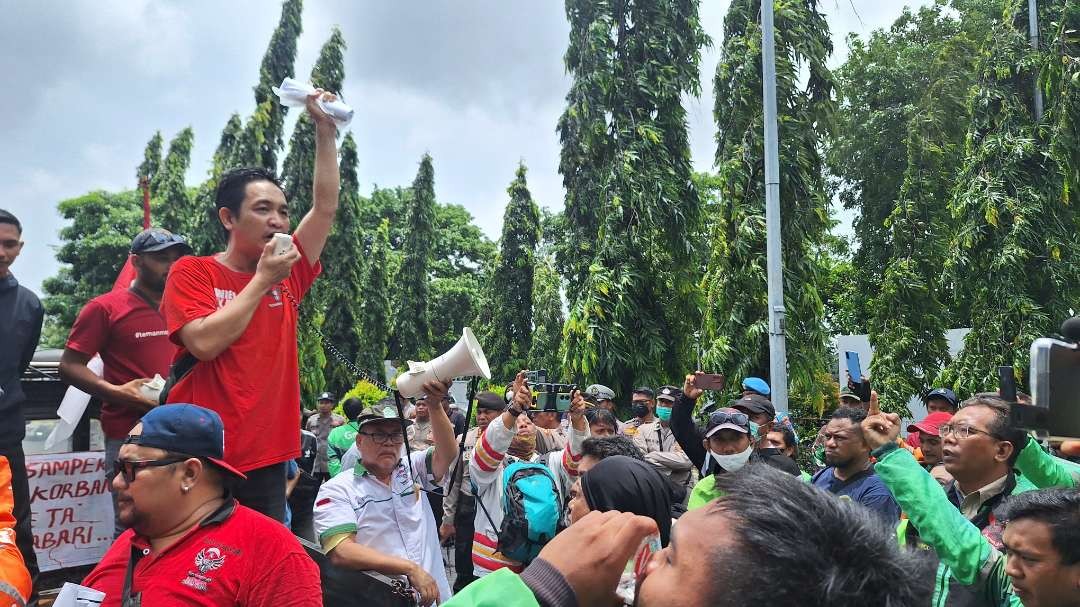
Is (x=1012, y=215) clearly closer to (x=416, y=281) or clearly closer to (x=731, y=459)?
(x=731, y=459)

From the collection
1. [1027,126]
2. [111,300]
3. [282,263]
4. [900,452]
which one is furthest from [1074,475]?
[1027,126]

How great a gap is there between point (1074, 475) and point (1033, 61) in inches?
520

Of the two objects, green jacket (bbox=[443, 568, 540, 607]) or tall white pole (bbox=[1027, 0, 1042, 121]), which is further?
tall white pole (bbox=[1027, 0, 1042, 121])

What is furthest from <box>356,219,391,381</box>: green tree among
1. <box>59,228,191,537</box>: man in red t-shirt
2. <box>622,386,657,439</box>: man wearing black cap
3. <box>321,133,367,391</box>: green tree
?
<box>59,228,191,537</box>: man in red t-shirt

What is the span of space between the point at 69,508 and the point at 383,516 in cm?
158

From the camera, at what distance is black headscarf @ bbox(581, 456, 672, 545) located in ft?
7.90

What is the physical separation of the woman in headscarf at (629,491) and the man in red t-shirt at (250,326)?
132 cm

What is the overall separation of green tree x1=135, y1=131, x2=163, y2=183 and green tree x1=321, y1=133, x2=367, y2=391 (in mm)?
15042

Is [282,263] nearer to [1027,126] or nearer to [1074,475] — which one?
[1074,475]

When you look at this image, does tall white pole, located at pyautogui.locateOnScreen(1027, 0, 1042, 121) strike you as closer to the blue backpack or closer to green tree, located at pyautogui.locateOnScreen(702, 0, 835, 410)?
green tree, located at pyautogui.locateOnScreen(702, 0, 835, 410)

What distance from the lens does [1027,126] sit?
14.6 meters

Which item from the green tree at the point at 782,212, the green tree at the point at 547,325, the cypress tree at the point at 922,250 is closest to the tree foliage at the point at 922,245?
the cypress tree at the point at 922,250

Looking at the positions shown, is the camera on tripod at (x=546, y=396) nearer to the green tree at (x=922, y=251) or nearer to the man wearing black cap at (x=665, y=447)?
the man wearing black cap at (x=665, y=447)

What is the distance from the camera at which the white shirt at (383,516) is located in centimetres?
439
